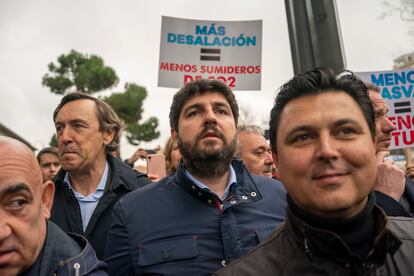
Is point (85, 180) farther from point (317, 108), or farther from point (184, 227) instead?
point (317, 108)

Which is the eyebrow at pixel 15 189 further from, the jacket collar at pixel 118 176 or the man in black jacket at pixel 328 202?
the jacket collar at pixel 118 176

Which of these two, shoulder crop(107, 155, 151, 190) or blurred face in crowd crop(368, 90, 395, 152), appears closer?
blurred face in crowd crop(368, 90, 395, 152)

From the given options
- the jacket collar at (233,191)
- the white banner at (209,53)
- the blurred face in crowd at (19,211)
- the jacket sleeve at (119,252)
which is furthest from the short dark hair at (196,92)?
the white banner at (209,53)

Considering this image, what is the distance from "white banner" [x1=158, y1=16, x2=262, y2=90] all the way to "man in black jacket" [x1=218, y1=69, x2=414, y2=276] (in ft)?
11.7

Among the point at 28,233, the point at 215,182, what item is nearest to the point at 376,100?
the point at 215,182

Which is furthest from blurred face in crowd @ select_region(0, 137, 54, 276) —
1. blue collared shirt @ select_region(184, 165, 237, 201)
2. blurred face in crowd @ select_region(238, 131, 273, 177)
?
blurred face in crowd @ select_region(238, 131, 273, 177)

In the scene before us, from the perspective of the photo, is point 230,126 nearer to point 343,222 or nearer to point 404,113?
point 343,222

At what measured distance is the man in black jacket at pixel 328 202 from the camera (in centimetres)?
153

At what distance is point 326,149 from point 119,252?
124 centimetres

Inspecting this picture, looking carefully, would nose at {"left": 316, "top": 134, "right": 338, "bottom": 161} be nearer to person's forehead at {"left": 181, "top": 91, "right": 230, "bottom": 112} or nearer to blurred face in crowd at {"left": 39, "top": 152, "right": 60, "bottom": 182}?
person's forehead at {"left": 181, "top": 91, "right": 230, "bottom": 112}

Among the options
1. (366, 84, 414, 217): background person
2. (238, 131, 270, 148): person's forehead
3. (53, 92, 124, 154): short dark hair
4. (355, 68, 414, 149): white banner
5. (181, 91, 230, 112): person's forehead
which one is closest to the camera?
(366, 84, 414, 217): background person

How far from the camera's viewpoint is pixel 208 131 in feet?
8.73

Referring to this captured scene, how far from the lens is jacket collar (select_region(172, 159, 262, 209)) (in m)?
2.41

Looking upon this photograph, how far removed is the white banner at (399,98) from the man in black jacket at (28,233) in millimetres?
3541
